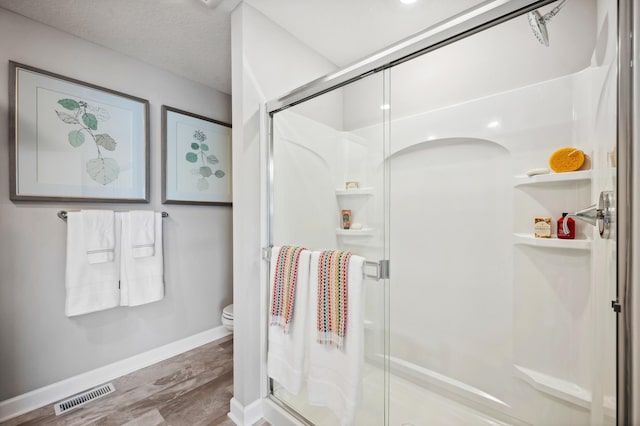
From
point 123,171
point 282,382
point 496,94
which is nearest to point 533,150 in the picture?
point 496,94

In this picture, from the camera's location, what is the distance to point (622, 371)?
657 mm

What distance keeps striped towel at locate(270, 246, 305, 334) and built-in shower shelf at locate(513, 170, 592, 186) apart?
4.06ft

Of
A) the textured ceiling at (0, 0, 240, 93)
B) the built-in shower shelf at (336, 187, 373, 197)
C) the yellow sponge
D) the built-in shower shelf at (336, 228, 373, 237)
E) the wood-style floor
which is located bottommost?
the wood-style floor

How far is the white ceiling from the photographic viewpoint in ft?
5.06

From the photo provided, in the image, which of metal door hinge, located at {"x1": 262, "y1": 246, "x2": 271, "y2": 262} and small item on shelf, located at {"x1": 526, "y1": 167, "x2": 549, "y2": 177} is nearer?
small item on shelf, located at {"x1": 526, "y1": 167, "x2": 549, "y2": 177}

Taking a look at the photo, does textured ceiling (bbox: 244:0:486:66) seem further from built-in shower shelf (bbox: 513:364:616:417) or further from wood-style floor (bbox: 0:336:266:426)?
wood-style floor (bbox: 0:336:266:426)

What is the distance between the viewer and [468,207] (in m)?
1.65

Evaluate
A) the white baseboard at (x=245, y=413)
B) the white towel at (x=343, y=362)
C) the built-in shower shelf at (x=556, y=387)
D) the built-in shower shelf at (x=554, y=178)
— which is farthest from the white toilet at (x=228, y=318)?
the built-in shower shelf at (x=554, y=178)

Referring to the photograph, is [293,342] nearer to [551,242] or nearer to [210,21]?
[551,242]

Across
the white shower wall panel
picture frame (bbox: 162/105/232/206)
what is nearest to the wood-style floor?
the white shower wall panel

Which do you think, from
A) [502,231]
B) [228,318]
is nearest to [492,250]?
[502,231]

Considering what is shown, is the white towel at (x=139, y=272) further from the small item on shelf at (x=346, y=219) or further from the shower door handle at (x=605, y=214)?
the shower door handle at (x=605, y=214)

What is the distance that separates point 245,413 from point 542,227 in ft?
6.20

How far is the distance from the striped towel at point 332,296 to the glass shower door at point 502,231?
0.56 metres
